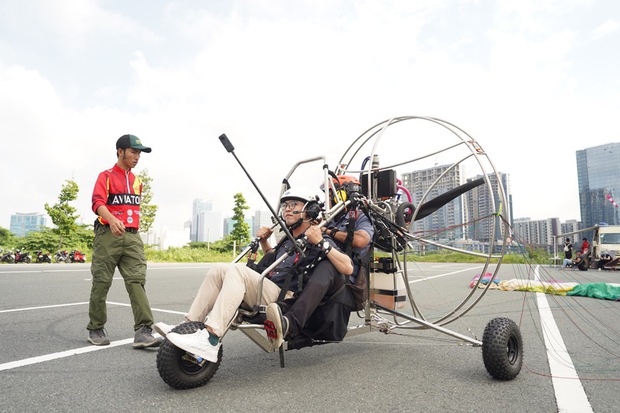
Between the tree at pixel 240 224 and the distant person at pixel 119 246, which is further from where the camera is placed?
the tree at pixel 240 224

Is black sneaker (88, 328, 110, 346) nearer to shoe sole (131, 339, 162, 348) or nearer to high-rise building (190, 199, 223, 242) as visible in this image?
shoe sole (131, 339, 162, 348)

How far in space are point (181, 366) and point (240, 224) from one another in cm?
3576

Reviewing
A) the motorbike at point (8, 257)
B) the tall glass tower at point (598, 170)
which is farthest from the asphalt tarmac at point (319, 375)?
the tall glass tower at point (598, 170)

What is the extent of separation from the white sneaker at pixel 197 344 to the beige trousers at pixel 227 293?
0.12 meters

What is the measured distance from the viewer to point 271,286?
329cm

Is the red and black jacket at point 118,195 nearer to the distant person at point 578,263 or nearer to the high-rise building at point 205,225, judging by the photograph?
the distant person at point 578,263

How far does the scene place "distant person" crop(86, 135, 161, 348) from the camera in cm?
410

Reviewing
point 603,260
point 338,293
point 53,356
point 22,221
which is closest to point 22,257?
point 53,356

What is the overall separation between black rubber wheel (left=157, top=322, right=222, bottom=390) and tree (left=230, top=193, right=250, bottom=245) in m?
34.8

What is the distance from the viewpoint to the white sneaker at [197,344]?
268 centimetres

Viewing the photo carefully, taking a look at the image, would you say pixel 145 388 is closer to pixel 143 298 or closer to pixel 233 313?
pixel 233 313

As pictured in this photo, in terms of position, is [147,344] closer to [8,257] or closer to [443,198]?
[443,198]

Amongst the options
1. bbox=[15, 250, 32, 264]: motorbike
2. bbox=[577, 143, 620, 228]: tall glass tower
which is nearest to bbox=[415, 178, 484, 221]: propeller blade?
bbox=[15, 250, 32, 264]: motorbike

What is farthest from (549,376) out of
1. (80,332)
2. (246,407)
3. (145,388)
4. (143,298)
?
(80,332)
